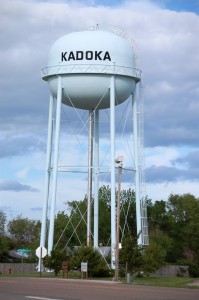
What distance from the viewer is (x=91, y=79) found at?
1882 inches

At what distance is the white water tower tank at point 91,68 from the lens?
47938mm

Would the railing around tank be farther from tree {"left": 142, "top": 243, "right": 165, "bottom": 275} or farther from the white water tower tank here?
tree {"left": 142, "top": 243, "right": 165, "bottom": 275}

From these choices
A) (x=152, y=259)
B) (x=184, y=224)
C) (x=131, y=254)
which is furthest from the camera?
(x=184, y=224)

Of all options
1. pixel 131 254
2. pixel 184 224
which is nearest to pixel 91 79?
pixel 131 254

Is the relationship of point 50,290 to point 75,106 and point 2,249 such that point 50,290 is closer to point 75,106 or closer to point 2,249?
point 75,106

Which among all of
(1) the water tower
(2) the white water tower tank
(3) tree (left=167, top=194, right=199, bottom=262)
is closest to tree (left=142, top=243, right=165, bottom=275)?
(1) the water tower

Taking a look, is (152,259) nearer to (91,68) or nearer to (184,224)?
(91,68)

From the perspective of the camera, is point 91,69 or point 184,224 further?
point 184,224

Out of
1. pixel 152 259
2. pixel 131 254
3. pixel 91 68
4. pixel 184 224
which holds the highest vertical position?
pixel 91 68

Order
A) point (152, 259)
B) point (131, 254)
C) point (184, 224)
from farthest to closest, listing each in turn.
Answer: point (184, 224), point (152, 259), point (131, 254)

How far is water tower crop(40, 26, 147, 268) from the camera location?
47.8 metres

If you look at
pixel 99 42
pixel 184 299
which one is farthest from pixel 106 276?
pixel 184 299

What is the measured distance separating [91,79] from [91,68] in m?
0.68

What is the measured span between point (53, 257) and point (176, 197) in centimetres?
4444
